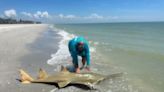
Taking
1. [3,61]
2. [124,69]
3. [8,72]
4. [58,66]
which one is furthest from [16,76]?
[124,69]

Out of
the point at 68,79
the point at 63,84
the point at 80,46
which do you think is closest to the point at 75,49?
the point at 80,46

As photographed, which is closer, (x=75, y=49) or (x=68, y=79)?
(x=68, y=79)

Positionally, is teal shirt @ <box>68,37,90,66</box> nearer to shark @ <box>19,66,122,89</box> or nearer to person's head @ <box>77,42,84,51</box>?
person's head @ <box>77,42,84,51</box>

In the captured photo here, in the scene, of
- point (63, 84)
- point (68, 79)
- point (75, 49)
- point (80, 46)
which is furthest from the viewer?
point (75, 49)

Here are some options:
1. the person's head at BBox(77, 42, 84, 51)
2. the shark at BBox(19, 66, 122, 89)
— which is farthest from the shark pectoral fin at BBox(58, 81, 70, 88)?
the person's head at BBox(77, 42, 84, 51)

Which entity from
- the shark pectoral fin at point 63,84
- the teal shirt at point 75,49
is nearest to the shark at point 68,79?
the shark pectoral fin at point 63,84

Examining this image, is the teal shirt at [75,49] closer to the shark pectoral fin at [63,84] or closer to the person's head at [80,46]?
the person's head at [80,46]

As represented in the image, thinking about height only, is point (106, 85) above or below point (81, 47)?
below

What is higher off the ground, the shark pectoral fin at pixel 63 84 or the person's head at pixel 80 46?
the person's head at pixel 80 46

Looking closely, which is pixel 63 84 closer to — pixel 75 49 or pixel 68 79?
pixel 68 79

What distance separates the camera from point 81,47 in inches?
324

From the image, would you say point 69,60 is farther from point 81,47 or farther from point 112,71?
point 81,47

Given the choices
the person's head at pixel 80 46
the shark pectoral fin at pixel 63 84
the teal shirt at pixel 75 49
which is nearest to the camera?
the shark pectoral fin at pixel 63 84

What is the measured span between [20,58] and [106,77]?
577 centimetres
